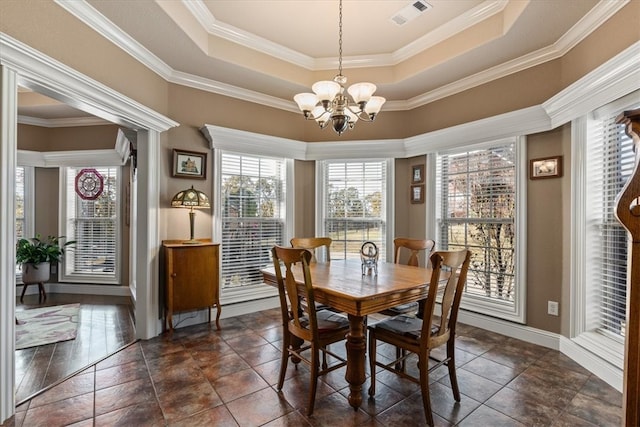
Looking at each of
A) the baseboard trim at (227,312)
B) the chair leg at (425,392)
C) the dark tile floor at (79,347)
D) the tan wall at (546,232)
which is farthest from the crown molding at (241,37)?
the chair leg at (425,392)

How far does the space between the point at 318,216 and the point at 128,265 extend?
3.21 meters

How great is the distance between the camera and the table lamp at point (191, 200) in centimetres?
331

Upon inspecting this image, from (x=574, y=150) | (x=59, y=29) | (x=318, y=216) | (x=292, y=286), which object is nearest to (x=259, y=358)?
(x=292, y=286)

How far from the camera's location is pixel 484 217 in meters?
3.52

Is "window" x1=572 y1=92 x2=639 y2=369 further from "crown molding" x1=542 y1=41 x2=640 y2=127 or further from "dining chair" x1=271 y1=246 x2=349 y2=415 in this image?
"dining chair" x1=271 y1=246 x2=349 y2=415

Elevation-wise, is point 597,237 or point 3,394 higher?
point 597,237

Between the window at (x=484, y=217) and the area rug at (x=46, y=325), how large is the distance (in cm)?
437

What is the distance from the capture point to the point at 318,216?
4441 mm

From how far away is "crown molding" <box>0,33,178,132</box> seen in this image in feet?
6.18

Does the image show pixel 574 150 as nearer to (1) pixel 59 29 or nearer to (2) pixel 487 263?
(2) pixel 487 263

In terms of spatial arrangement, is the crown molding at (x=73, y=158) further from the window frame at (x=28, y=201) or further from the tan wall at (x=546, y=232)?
the tan wall at (x=546, y=232)

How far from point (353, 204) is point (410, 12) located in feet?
7.60

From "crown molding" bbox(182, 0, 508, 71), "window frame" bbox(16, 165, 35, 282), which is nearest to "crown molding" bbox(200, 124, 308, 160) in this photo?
"crown molding" bbox(182, 0, 508, 71)

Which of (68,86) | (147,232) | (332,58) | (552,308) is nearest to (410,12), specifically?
(332,58)
